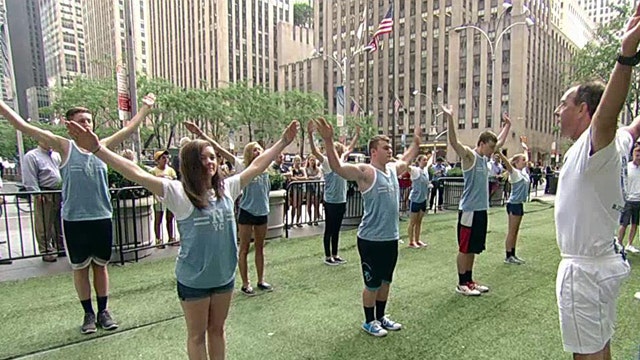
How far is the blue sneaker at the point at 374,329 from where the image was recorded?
3729mm

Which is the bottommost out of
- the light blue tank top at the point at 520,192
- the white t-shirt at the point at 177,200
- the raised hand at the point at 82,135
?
the light blue tank top at the point at 520,192

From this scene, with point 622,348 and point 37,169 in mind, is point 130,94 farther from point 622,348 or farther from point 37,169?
point 622,348

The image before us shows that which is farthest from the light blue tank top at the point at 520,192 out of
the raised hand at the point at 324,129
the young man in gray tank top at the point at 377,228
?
the raised hand at the point at 324,129

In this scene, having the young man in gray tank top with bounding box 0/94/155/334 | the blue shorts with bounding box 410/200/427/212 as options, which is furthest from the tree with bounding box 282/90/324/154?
the young man in gray tank top with bounding box 0/94/155/334

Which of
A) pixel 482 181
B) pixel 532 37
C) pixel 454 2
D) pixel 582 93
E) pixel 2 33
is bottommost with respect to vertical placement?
pixel 482 181

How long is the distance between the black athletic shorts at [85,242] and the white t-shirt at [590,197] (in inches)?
151

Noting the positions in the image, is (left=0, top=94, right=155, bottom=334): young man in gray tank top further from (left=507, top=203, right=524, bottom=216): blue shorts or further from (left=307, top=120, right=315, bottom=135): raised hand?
(left=507, top=203, right=524, bottom=216): blue shorts

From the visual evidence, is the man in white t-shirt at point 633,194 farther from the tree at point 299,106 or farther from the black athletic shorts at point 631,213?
the tree at point 299,106

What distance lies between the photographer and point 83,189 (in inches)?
144

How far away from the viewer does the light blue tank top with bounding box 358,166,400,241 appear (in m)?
3.65

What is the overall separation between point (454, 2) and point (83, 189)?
56934mm

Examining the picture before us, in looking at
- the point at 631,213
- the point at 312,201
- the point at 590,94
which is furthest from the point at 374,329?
the point at 312,201

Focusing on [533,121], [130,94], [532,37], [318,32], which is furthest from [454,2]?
[130,94]

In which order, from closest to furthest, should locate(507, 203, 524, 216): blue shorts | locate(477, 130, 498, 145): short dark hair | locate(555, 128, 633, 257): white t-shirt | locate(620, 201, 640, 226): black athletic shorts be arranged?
locate(555, 128, 633, 257): white t-shirt < locate(477, 130, 498, 145): short dark hair < locate(507, 203, 524, 216): blue shorts < locate(620, 201, 640, 226): black athletic shorts
